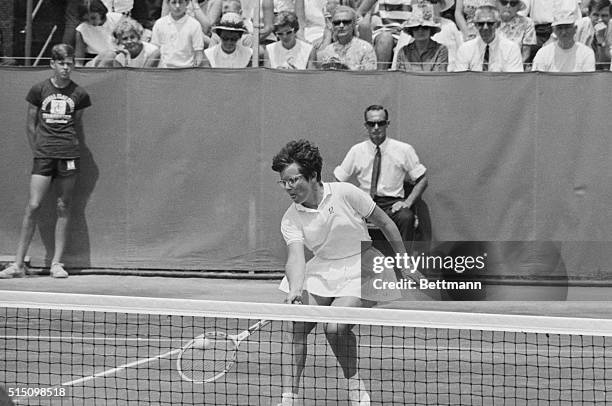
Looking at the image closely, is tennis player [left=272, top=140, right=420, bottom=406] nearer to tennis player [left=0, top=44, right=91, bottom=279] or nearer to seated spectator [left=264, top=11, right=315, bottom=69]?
seated spectator [left=264, top=11, right=315, bottom=69]

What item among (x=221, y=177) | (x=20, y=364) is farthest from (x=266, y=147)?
(x=20, y=364)

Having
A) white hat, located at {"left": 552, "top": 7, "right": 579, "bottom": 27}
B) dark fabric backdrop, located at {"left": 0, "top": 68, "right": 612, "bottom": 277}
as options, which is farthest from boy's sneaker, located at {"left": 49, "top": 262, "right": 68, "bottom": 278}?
white hat, located at {"left": 552, "top": 7, "right": 579, "bottom": 27}

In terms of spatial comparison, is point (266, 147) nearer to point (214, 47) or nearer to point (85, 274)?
point (214, 47)

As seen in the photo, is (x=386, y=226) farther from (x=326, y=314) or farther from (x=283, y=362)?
(x=283, y=362)

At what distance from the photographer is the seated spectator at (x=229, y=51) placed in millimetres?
13391

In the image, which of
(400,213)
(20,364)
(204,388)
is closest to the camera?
(204,388)

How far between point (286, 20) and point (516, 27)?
266 centimetres

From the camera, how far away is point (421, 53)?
13.2 m

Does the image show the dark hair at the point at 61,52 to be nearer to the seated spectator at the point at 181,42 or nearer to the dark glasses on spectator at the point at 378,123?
the seated spectator at the point at 181,42

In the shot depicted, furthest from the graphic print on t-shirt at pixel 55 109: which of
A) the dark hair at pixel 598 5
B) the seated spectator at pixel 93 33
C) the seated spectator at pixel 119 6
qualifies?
the dark hair at pixel 598 5

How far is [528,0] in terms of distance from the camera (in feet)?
44.4

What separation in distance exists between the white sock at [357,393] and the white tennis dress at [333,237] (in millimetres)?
542

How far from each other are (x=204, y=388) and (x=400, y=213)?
187 inches

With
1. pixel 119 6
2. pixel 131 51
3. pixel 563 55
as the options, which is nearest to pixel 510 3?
pixel 563 55
